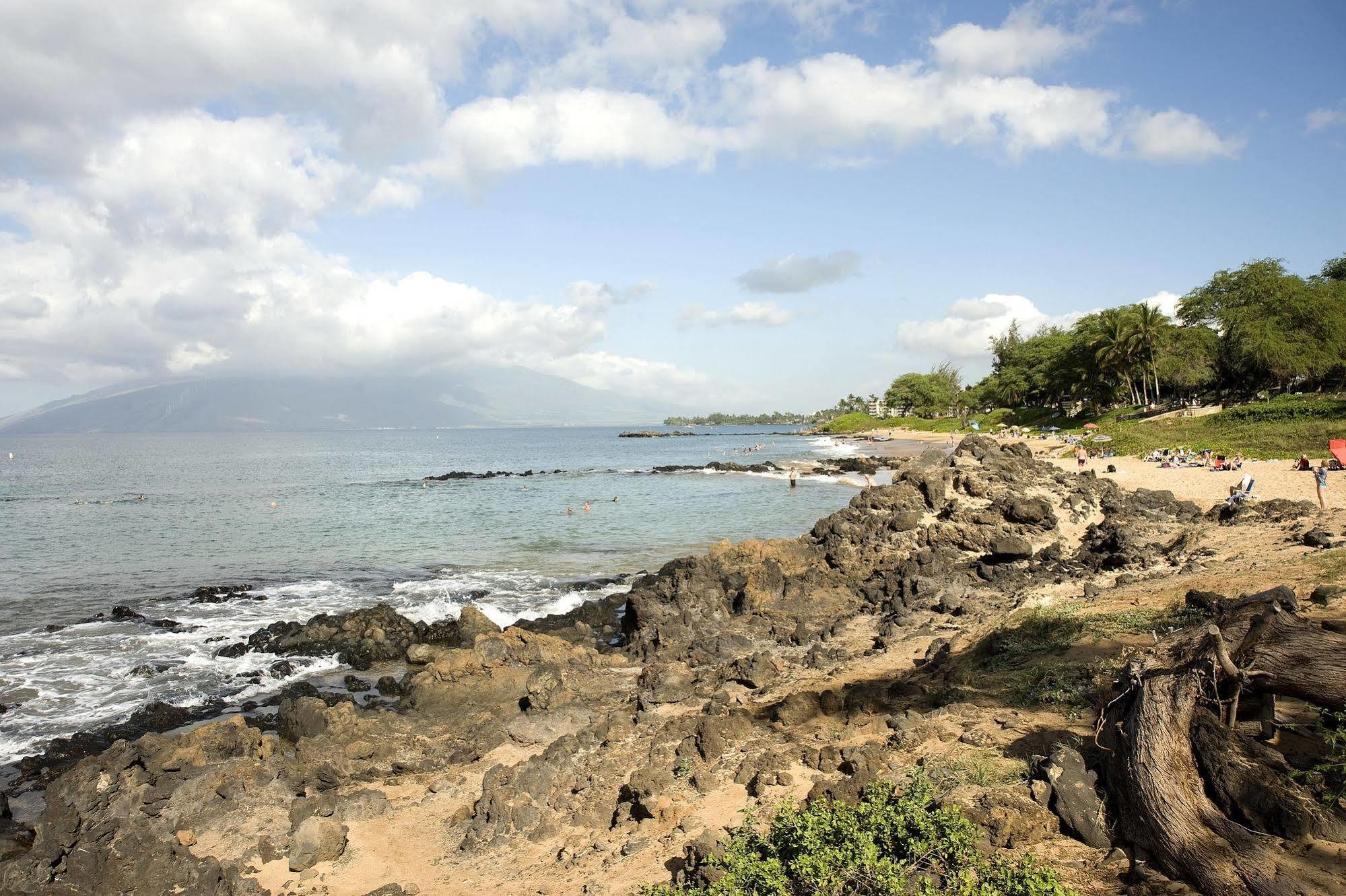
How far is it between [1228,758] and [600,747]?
773 centimetres

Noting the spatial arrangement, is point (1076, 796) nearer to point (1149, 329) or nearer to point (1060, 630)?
point (1060, 630)

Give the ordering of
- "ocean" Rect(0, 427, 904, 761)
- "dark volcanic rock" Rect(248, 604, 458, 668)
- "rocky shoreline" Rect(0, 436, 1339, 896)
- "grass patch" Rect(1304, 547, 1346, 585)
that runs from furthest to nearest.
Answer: "dark volcanic rock" Rect(248, 604, 458, 668)
"ocean" Rect(0, 427, 904, 761)
"grass patch" Rect(1304, 547, 1346, 585)
"rocky shoreline" Rect(0, 436, 1339, 896)

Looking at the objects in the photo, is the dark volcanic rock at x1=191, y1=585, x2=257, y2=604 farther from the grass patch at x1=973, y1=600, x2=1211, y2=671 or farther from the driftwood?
the driftwood

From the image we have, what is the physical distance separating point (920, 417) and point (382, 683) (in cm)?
16128

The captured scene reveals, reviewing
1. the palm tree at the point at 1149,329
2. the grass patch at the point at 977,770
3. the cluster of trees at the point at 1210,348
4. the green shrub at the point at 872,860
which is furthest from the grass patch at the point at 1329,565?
the palm tree at the point at 1149,329

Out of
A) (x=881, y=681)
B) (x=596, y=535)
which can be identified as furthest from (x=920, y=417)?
(x=881, y=681)

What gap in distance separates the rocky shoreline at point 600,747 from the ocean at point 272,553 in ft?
8.03

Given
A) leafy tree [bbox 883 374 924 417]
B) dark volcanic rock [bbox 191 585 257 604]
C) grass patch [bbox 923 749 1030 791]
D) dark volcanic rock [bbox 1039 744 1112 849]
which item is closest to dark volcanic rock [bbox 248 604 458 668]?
dark volcanic rock [bbox 191 585 257 604]

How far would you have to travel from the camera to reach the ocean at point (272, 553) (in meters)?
16.4

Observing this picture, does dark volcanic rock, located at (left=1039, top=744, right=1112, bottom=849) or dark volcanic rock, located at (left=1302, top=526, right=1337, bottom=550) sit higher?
dark volcanic rock, located at (left=1302, top=526, right=1337, bottom=550)

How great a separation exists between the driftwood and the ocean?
51.5 feet

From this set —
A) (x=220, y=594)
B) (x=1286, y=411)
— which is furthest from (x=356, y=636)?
(x=1286, y=411)

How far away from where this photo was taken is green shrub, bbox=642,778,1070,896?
5965 millimetres

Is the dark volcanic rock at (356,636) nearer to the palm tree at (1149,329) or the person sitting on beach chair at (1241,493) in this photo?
the person sitting on beach chair at (1241,493)
